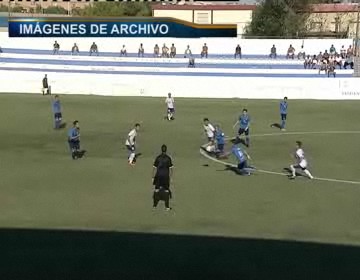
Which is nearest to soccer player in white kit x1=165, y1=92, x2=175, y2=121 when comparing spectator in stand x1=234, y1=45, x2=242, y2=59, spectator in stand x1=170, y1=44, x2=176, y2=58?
spectator in stand x1=170, y1=44, x2=176, y2=58

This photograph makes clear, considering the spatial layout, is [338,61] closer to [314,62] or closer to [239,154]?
[314,62]

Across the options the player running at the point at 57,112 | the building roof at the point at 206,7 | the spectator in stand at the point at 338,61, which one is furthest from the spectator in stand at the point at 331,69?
the building roof at the point at 206,7

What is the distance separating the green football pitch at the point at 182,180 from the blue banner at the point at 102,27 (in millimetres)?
20547

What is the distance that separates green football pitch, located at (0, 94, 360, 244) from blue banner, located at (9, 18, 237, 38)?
20.5m

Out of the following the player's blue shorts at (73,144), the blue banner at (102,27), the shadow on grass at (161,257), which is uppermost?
the blue banner at (102,27)

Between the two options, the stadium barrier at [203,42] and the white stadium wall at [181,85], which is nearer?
the white stadium wall at [181,85]

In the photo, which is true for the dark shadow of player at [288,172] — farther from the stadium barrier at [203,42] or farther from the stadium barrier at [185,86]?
the stadium barrier at [203,42]

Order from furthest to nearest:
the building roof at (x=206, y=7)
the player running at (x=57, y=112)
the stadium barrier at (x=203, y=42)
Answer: the building roof at (x=206, y=7)
the stadium barrier at (x=203, y=42)
the player running at (x=57, y=112)

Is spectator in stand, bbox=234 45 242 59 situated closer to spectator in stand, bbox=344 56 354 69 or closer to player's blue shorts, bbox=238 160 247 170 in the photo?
spectator in stand, bbox=344 56 354 69

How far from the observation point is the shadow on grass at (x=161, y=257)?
10859 millimetres

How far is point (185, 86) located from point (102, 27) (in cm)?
1588

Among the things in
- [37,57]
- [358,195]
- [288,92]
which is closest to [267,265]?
[358,195]

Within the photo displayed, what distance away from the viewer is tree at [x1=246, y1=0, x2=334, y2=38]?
62.1m

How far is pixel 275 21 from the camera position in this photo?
62.9 meters
